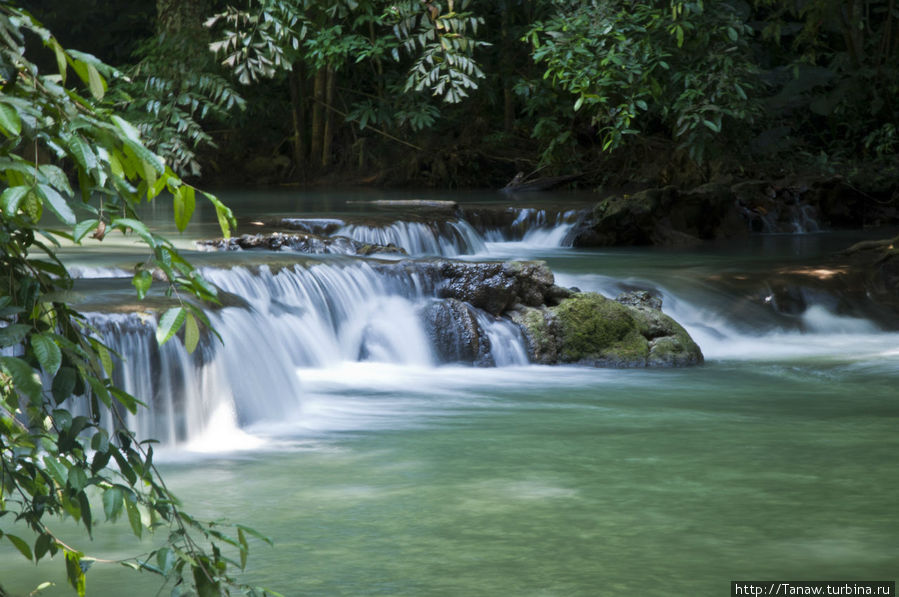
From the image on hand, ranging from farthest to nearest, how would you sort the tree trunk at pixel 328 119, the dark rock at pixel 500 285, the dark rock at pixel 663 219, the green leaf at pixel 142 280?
the tree trunk at pixel 328 119
the dark rock at pixel 663 219
the dark rock at pixel 500 285
the green leaf at pixel 142 280

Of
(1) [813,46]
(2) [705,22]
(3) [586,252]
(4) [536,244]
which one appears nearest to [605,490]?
(2) [705,22]

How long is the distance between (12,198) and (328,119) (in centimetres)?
2420

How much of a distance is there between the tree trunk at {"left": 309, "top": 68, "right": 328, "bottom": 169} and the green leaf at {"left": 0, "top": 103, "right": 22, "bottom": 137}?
2387cm

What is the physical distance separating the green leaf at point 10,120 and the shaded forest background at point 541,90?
2963 mm

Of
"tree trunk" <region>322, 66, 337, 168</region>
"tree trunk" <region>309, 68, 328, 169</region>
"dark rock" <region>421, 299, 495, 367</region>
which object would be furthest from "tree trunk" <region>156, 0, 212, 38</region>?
"tree trunk" <region>309, 68, 328, 169</region>

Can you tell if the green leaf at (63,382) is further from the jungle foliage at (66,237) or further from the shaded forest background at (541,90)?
the shaded forest background at (541,90)

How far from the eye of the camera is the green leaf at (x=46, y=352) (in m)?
1.86

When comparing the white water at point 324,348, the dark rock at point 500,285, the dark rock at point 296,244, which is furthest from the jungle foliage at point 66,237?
the dark rock at point 296,244

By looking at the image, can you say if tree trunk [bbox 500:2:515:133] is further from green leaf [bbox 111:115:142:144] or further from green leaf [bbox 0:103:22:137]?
green leaf [bbox 0:103:22:137]

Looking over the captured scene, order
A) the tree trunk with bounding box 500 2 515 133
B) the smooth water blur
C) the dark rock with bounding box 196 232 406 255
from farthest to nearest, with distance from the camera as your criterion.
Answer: the tree trunk with bounding box 500 2 515 133
the dark rock with bounding box 196 232 406 255
the smooth water blur

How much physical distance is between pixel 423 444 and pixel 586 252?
8710mm

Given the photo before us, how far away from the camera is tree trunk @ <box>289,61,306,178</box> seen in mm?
25766

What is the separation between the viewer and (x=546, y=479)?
18.6 ft

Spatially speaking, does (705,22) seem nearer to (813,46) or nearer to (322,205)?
(322,205)
